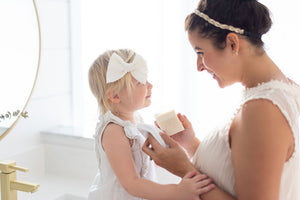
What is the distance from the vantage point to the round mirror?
125 cm

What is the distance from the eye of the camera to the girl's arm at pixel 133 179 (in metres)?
1.11

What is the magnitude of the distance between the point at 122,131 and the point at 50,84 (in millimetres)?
803

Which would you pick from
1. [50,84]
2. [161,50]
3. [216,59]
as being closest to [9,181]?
[216,59]

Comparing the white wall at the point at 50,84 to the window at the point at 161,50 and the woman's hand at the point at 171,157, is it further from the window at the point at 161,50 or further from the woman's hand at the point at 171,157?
the woman's hand at the point at 171,157

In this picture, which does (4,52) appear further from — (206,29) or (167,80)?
(167,80)

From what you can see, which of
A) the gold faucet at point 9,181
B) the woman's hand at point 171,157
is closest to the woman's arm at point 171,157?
the woman's hand at point 171,157

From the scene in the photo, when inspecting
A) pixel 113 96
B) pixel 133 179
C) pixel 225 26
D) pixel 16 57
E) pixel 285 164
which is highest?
pixel 225 26

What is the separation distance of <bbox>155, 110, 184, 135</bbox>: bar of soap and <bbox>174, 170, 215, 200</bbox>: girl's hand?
0.69 feet

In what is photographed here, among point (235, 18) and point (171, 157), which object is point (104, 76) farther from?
point (235, 18)

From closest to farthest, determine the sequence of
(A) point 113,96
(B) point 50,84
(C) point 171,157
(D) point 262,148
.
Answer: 1. (D) point 262,148
2. (C) point 171,157
3. (A) point 113,96
4. (B) point 50,84

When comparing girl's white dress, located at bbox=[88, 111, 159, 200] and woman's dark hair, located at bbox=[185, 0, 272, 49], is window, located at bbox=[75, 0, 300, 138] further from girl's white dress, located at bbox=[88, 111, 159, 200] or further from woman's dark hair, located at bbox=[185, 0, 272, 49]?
woman's dark hair, located at bbox=[185, 0, 272, 49]

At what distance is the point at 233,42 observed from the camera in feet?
3.33

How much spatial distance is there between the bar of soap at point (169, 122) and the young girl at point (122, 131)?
5 cm

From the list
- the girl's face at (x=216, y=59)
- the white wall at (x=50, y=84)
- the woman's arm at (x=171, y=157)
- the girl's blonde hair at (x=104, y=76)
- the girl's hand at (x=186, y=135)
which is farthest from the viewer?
the white wall at (x=50, y=84)
